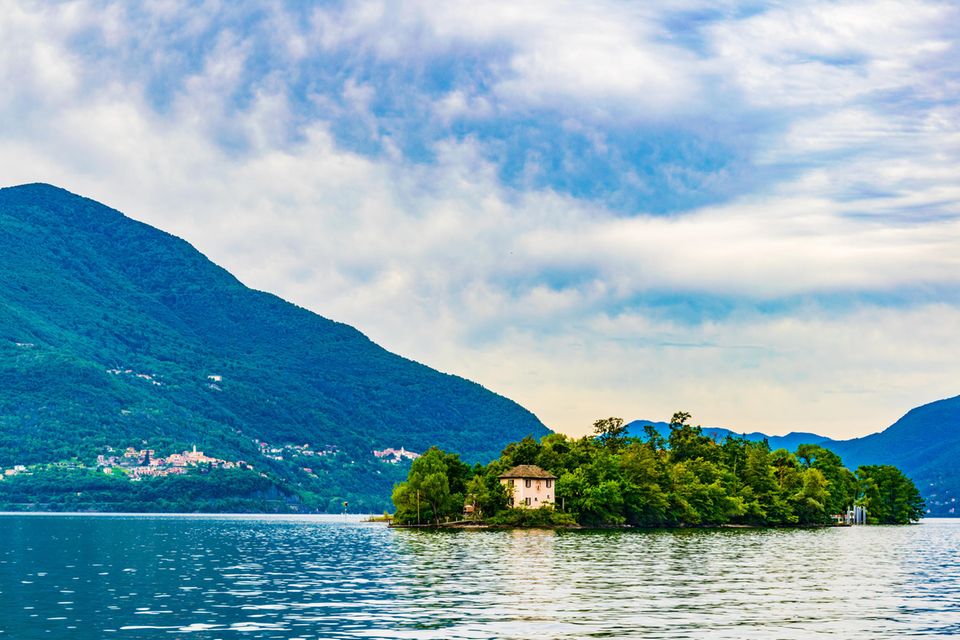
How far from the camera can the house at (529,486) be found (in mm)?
165625

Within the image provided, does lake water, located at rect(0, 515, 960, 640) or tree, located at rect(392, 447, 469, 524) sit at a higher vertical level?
tree, located at rect(392, 447, 469, 524)

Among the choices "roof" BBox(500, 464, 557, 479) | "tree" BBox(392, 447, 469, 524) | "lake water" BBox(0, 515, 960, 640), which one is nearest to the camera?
A: "lake water" BBox(0, 515, 960, 640)

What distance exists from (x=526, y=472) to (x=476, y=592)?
104598 mm

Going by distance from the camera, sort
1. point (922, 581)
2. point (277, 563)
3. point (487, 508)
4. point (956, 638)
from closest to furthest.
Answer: point (956, 638) < point (922, 581) < point (277, 563) < point (487, 508)

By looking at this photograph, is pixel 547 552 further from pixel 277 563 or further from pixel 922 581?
pixel 922 581

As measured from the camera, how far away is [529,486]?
166 metres

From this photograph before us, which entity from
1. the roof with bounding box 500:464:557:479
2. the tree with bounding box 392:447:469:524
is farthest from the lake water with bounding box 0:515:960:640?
the tree with bounding box 392:447:469:524

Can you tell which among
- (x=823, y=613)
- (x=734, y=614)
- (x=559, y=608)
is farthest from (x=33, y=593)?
(x=823, y=613)

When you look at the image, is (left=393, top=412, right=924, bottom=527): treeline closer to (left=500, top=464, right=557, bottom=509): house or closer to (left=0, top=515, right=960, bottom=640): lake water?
(left=500, top=464, right=557, bottom=509): house

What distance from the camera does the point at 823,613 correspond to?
5350 centimetres

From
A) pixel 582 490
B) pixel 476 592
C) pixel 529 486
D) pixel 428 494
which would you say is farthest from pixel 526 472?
pixel 476 592

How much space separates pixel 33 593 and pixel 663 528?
125286 millimetres

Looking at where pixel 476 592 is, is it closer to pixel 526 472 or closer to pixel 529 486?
pixel 526 472

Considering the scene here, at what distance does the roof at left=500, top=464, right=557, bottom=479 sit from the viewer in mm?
165750
